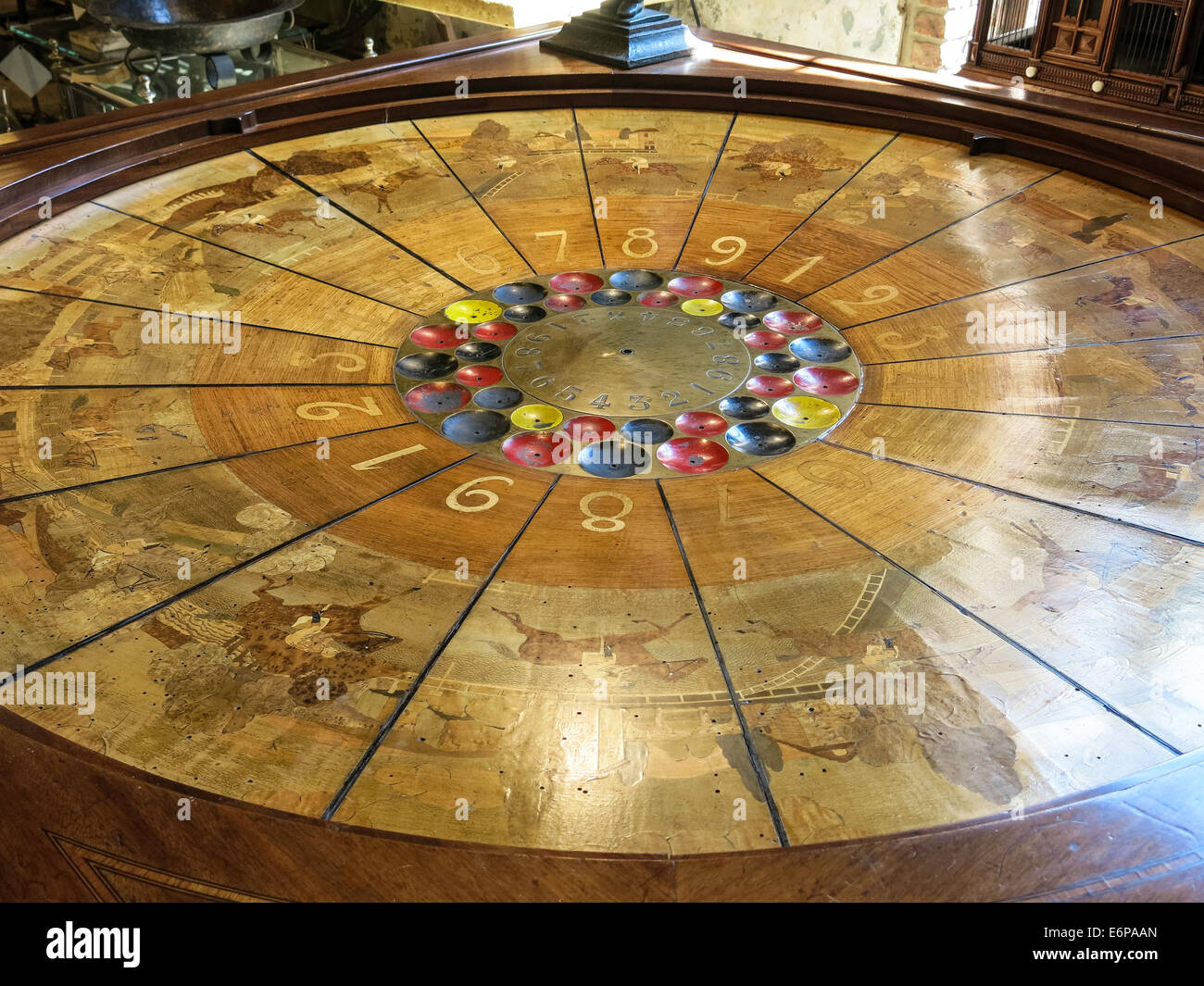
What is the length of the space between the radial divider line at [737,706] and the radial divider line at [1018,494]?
590 mm

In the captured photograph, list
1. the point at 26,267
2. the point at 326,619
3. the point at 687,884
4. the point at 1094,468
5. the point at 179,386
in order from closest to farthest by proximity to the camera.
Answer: the point at 687,884, the point at 326,619, the point at 1094,468, the point at 179,386, the point at 26,267

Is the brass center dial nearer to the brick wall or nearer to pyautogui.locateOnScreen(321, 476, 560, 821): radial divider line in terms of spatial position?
pyautogui.locateOnScreen(321, 476, 560, 821): radial divider line

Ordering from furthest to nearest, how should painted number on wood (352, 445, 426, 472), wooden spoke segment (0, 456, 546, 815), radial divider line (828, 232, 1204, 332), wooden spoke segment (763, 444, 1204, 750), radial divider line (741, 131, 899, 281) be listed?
radial divider line (741, 131, 899, 281), radial divider line (828, 232, 1204, 332), painted number on wood (352, 445, 426, 472), wooden spoke segment (763, 444, 1204, 750), wooden spoke segment (0, 456, 546, 815)

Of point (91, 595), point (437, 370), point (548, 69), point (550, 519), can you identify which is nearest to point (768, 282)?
point (437, 370)

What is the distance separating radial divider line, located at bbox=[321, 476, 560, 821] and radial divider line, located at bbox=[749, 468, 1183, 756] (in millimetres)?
702

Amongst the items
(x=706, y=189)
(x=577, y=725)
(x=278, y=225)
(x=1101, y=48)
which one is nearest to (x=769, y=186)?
(x=706, y=189)

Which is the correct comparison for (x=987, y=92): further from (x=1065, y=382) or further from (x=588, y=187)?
(x=1065, y=382)

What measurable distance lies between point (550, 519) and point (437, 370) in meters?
0.83

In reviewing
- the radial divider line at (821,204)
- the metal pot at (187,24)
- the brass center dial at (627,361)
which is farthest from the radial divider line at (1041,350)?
the metal pot at (187,24)

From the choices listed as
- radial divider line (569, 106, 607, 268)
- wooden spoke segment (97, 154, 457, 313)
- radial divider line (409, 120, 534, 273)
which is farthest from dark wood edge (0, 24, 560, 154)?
radial divider line (569, 106, 607, 268)

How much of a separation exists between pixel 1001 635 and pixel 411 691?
1218mm

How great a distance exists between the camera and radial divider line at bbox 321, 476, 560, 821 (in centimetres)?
197

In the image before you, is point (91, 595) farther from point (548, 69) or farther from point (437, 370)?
point (548, 69)

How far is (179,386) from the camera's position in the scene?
3229mm
